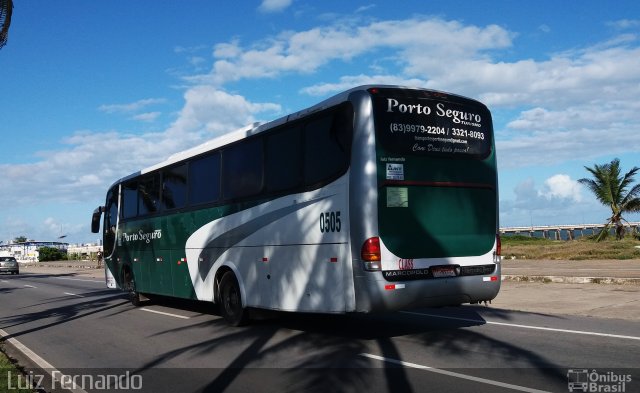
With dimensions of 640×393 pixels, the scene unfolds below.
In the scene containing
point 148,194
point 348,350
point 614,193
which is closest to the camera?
point 348,350

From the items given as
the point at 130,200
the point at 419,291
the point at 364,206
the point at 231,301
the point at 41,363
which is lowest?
the point at 41,363

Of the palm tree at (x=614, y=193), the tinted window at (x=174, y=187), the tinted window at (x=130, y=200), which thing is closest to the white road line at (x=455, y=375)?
the tinted window at (x=174, y=187)

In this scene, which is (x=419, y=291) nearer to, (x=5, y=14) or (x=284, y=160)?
(x=284, y=160)

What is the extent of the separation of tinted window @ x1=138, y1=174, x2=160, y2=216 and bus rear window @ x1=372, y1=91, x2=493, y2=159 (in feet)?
26.6

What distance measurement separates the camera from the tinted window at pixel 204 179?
12.6m

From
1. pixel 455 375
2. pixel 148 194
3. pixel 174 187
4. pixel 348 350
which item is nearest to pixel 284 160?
pixel 348 350

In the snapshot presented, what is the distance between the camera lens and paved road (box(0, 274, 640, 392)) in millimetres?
7234

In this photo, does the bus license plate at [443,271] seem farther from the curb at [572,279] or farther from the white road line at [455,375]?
the curb at [572,279]

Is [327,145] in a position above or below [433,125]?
below

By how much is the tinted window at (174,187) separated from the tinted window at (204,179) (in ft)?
1.21

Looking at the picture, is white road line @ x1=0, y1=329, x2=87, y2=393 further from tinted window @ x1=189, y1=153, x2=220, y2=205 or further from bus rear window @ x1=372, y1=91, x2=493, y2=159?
bus rear window @ x1=372, y1=91, x2=493, y2=159

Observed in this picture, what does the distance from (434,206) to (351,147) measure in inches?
63.6

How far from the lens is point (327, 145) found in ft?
Answer: 30.7

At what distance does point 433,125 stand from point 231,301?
5492 millimetres
